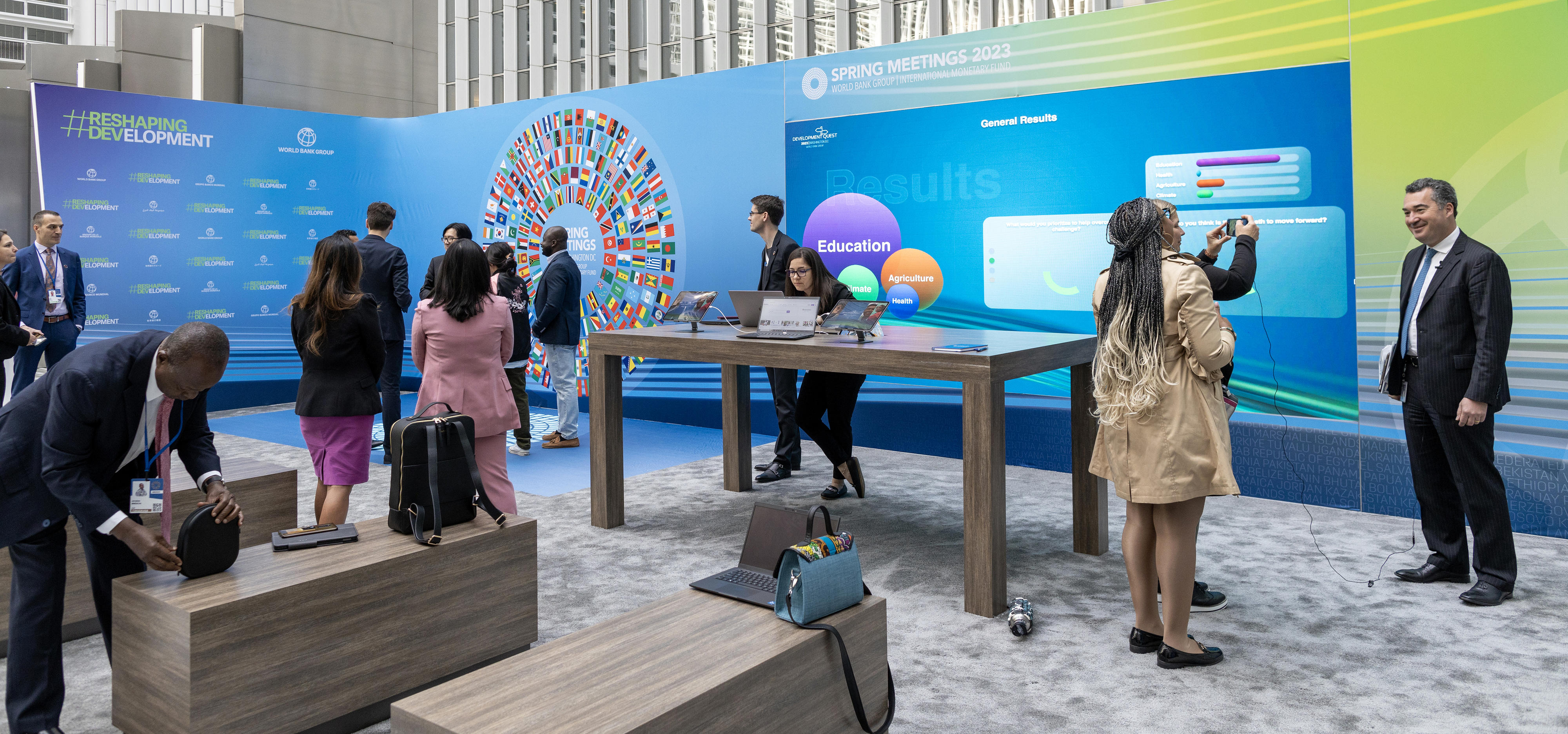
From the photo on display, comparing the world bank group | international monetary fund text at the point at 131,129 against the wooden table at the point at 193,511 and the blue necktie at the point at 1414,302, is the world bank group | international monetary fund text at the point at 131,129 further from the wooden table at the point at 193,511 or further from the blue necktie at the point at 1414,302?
the blue necktie at the point at 1414,302

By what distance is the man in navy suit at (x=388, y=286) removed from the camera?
5.77 m

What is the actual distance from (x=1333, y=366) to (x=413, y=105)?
1119 centimetres

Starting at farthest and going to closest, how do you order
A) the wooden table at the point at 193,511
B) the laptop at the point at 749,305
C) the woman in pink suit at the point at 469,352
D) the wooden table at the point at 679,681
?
the laptop at the point at 749,305 → the woman in pink suit at the point at 469,352 → the wooden table at the point at 193,511 → the wooden table at the point at 679,681

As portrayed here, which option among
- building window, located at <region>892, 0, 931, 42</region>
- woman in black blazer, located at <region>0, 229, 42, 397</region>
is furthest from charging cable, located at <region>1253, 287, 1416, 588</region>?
building window, located at <region>892, 0, 931, 42</region>

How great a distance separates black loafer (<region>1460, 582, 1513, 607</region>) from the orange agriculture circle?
3321mm

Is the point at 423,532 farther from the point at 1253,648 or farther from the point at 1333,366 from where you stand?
the point at 1333,366

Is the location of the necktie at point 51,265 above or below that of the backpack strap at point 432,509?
above

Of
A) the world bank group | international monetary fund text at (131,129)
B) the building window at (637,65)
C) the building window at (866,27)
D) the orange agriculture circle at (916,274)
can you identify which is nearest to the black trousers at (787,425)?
the orange agriculture circle at (916,274)

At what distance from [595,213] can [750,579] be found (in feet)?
19.3

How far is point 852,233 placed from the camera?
6.51 metres

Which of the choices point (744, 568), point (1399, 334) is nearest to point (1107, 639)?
point (744, 568)

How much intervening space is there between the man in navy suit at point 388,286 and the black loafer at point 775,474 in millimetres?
2212

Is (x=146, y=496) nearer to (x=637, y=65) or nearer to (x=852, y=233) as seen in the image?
(x=852, y=233)

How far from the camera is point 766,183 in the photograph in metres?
6.89
